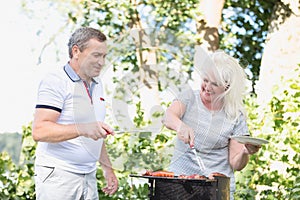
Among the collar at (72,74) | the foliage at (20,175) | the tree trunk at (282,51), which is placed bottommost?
the foliage at (20,175)

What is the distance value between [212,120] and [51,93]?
0.73 m

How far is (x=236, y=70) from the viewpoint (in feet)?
9.63

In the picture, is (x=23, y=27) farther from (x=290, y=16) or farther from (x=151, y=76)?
(x=151, y=76)

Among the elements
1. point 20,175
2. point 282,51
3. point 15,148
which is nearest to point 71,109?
point 20,175

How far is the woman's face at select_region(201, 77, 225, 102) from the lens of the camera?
284 centimetres

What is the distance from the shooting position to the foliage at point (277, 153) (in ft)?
16.8

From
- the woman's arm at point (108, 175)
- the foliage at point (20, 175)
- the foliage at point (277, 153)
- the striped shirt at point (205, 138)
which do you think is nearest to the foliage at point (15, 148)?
the foliage at point (20, 175)

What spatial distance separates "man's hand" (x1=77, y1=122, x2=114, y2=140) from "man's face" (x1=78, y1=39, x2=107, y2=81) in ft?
0.81

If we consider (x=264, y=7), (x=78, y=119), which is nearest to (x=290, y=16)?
(x=264, y=7)

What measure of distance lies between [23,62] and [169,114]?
5.78 metres

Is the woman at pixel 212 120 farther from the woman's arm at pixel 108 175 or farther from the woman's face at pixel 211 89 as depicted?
the woman's arm at pixel 108 175

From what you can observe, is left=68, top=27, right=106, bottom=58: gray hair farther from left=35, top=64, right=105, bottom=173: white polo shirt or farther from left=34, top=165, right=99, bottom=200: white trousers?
left=34, top=165, right=99, bottom=200: white trousers

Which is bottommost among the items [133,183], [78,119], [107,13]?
[133,183]

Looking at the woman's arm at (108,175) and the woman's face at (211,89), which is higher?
the woman's face at (211,89)
